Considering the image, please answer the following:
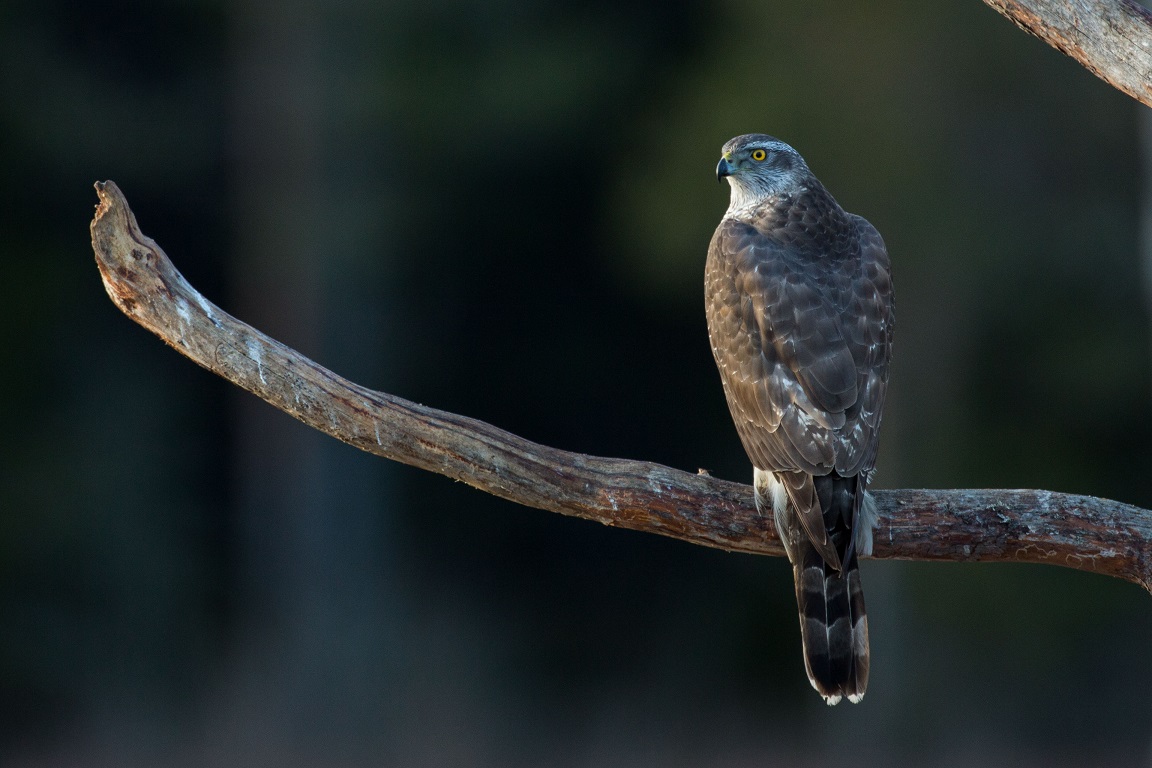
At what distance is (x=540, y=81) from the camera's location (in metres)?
12.7

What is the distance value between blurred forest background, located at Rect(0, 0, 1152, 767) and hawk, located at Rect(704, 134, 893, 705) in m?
5.24

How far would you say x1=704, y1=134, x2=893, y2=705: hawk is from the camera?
16.6 ft

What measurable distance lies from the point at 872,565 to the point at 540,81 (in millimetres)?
4868

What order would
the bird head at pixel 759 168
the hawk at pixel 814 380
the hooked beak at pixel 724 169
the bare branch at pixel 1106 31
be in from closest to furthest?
1. the bare branch at pixel 1106 31
2. the hawk at pixel 814 380
3. the bird head at pixel 759 168
4. the hooked beak at pixel 724 169

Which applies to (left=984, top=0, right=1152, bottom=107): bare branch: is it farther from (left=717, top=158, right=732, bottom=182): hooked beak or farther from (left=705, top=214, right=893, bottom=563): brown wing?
(left=717, top=158, right=732, bottom=182): hooked beak

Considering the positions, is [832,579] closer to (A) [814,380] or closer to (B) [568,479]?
(A) [814,380]

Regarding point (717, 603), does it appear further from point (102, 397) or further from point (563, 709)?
point (102, 397)

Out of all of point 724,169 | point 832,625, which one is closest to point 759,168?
point 724,169

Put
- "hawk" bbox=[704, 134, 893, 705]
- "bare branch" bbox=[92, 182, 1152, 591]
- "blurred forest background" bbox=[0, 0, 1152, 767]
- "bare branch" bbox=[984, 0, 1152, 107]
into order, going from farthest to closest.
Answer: "blurred forest background" bbox=[0, 0, 1152, 767] → "hawk" bbox=[704, 134, 893, 705] → "bare branch" bbox=[92, 182, 1152, 591] → "bare branch" bbox=[984, 0, 1152, 107]

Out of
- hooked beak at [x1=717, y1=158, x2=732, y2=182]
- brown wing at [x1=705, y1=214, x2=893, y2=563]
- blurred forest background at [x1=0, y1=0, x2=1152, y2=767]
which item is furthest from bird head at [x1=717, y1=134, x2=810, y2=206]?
blurred forest background at [x1=0, y1=0, x2=1152, y2=767]

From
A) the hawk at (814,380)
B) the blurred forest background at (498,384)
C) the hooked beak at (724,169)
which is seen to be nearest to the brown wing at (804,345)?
the hawk at (814,380)

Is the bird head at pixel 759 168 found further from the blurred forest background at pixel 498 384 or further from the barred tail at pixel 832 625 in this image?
the blurred forest background at pixel 498 384

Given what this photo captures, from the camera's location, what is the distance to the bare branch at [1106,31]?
14.7 ft

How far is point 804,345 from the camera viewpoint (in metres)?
5.45
